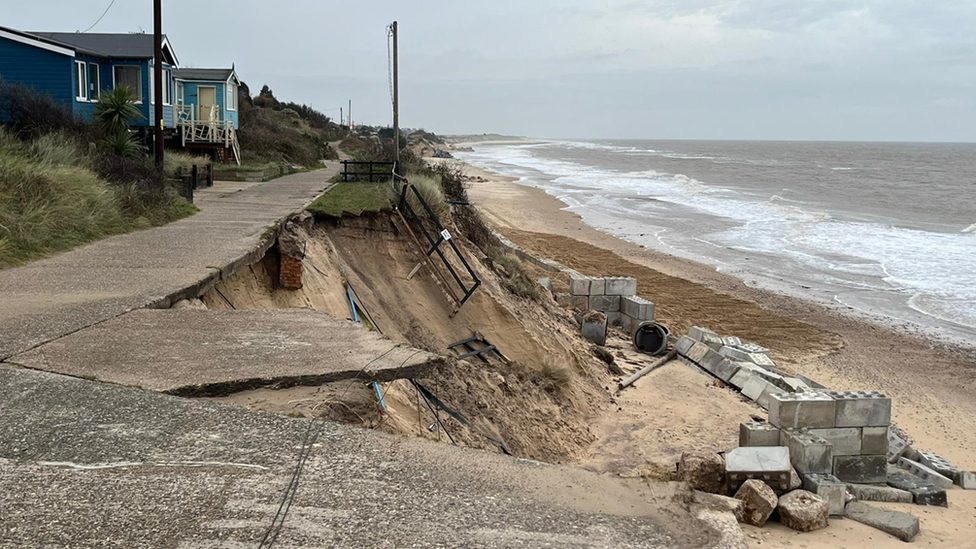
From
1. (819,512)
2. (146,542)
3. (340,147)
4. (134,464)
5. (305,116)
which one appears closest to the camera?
(146,542)

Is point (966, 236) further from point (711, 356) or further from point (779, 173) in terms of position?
point (779, 173)

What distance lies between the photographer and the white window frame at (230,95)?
105 ft

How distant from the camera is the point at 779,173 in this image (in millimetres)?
86875

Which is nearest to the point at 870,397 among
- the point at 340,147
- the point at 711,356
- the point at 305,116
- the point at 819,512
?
the point at 819,512

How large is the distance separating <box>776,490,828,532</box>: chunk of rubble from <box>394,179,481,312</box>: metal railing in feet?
21.4

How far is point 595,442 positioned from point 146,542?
8271 millimetres

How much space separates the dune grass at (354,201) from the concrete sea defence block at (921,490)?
8686 millimetres

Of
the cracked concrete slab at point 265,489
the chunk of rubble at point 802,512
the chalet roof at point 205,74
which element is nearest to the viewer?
the cracked concrete slab at point 265,489

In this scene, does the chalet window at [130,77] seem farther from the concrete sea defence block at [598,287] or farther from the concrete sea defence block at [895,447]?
the concrete sea defence block at [895,447]

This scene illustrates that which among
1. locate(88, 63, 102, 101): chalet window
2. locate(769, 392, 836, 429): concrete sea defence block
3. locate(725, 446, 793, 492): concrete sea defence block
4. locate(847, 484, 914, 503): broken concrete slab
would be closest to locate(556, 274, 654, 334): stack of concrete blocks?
locate(769, 392, 836, 429): concrete sea defence block

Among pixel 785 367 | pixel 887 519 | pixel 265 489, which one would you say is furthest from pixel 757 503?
pixel 785 367

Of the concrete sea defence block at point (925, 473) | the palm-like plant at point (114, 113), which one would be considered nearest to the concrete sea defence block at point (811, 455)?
the concrete sea defence block at point (925, 473)

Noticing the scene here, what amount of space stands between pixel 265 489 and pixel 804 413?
297 inches

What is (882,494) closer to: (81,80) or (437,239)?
(437,239)
